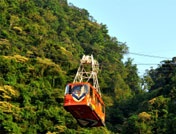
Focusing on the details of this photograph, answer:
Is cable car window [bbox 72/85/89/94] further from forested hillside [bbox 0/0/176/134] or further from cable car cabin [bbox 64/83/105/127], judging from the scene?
forested hillside [bbox 0/0/176/134]

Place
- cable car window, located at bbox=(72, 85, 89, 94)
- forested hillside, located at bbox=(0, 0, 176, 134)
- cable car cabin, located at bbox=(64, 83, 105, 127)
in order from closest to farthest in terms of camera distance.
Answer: cable car cabin, located at bbox=(64, 83, 105, 127)
cable car window, located at bbox=(72, 85, 89, 94)
forested hillside, located at bbox=(0, 0, 176, 134)

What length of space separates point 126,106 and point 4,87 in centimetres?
1938

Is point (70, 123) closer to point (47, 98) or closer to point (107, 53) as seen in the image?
point (47, 98)

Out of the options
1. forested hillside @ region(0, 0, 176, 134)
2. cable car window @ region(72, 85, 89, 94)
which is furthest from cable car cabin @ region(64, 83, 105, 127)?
forested hillside @ region(0, 0, 176, 134)

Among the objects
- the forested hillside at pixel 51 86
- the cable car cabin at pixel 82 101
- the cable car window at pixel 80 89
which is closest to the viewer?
the cable car cabin at pixel 82 101

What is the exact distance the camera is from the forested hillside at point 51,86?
95.7ft

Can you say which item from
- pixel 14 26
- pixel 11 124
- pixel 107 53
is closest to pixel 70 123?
pixel 11 124

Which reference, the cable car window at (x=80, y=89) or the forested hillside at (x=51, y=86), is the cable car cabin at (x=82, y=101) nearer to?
the cable car window at (x=80, y=89)

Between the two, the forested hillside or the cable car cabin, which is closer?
the cable car cabin

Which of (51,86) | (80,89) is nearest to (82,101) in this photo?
(80,89)

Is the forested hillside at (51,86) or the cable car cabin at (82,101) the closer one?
the cable car cabin at (82,101)

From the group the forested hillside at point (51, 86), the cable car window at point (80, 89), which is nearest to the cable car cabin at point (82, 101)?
the cable car window at point (80, 89)

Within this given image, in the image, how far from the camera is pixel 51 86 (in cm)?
3694

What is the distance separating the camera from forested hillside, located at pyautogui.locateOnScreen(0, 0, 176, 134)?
29156mm
